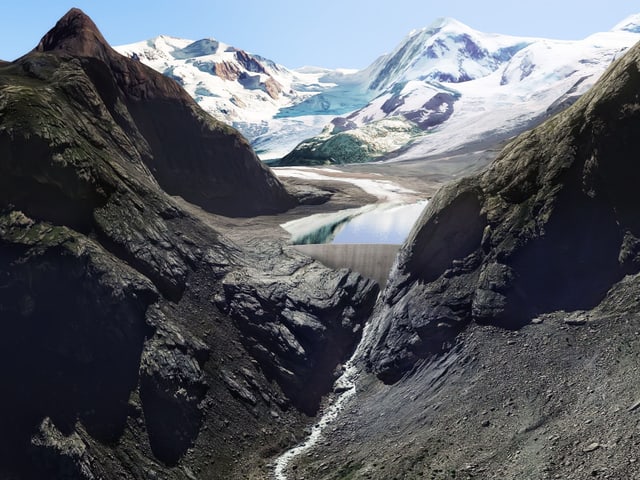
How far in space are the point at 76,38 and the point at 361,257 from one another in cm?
6433

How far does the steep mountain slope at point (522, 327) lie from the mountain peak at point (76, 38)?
218ft

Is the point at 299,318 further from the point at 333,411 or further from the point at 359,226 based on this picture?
the point at 359,226

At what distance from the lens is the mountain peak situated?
8844 cm

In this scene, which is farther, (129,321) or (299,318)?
(299,318)

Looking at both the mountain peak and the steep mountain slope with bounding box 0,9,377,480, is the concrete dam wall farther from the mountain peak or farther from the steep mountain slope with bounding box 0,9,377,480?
the mountain peak

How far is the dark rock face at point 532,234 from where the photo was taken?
40188 mm

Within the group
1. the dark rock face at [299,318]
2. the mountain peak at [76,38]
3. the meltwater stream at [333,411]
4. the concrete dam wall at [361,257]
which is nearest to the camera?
the meltwater stream at [333,411]

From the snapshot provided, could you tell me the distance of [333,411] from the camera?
156 ft

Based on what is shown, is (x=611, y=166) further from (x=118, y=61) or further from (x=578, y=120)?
(x=118, y=61)

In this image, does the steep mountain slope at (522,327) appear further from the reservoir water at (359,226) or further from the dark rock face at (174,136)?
the dark rock face at (174,136)

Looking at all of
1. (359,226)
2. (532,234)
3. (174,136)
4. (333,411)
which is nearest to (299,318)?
(333,411)

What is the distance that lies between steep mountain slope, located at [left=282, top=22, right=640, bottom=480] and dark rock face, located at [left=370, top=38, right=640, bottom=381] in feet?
0.36

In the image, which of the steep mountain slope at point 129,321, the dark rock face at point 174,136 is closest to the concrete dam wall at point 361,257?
the steep mountain slope at point 129,321

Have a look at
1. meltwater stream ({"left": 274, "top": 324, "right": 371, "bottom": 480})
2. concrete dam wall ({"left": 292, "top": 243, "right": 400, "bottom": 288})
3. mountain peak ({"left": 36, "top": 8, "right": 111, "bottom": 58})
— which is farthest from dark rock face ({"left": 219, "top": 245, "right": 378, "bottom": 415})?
mountain peak ({"left": 36, "top": 8, "right": 111, "bottom": 58})
